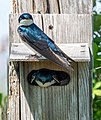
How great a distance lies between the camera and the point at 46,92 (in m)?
3.31

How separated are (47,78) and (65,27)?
279 mm

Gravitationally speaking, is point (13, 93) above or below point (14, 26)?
below

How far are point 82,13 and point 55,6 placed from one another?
0.14 meters

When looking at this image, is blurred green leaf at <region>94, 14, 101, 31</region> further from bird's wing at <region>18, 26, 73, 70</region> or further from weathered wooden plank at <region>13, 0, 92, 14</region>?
bird's wing at <region>18, 26, 73, 70</region>

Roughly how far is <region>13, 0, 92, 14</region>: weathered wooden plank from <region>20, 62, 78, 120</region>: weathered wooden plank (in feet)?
1.08

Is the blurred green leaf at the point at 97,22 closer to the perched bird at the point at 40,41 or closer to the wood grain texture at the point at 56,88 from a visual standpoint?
the wood grain texture at the point at 56,88

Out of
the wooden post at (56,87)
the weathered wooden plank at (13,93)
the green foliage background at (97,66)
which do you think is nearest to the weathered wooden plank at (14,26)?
the wooden post at (56,87)

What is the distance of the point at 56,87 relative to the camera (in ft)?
10.8

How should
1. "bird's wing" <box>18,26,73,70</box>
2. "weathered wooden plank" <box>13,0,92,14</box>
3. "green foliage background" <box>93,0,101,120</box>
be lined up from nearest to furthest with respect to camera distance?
1. "bird's wing" <box>18,26,73,70</box>
2. "weathered wooden plank" <box>13,0,92,14</box>
3. "green foliage background" <box>93,0,101,120</box>

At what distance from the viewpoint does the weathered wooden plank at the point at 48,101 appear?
3305 mm

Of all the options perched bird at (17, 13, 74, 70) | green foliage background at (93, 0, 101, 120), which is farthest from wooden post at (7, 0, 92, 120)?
green foliage background at (93, 0, 101, 120)

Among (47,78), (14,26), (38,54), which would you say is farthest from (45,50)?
(14,26)

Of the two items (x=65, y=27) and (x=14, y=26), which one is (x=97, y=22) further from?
(x=14, y=26)

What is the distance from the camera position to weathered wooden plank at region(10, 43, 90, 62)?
10.3ft
